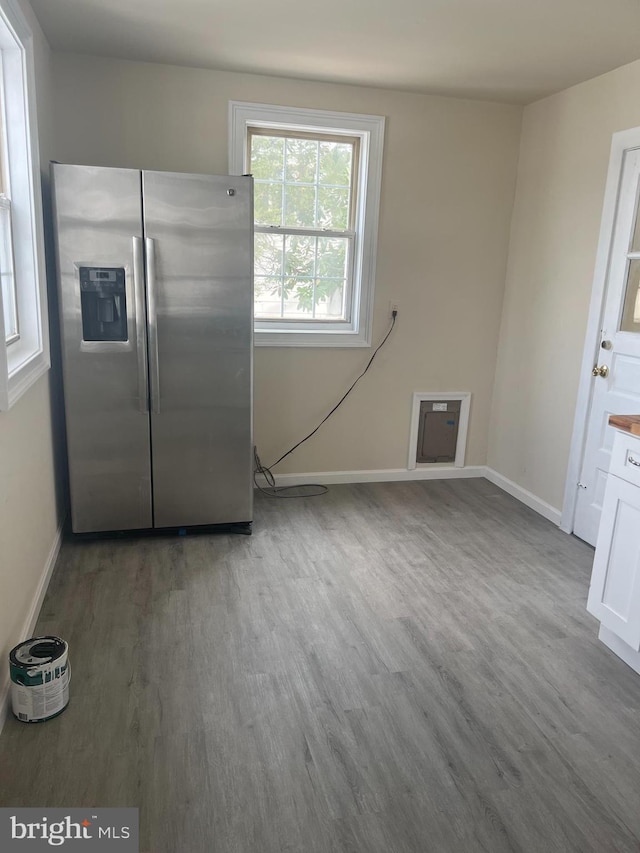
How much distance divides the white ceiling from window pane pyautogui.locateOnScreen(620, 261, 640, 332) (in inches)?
39.9

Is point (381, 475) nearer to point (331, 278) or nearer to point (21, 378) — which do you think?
point (331, 278)

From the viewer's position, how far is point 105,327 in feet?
9.94

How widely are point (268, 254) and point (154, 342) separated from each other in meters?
1.16

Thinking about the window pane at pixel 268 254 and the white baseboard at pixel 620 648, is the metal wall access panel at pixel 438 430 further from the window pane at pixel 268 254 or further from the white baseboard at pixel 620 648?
the white baseboard at pixel 620 648

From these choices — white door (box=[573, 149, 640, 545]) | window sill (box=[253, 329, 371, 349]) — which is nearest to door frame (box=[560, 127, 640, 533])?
white door (box=[573, 149, 640, 545])

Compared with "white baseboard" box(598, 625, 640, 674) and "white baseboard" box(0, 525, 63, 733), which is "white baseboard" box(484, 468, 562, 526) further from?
"white baseboard" box(0, 525, 63, 733)

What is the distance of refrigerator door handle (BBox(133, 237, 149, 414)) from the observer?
2.96 metres

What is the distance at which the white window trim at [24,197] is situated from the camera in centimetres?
240

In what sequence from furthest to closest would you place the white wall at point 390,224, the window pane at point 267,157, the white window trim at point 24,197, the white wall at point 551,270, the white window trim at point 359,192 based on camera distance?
the window pane at point 267,157, the white window trim at point 359,192, the white wall at point 390,224, the white wall at point 551,270, the white window trim at point 24,197

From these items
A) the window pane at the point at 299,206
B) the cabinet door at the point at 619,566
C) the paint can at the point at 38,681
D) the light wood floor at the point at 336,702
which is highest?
the window pane at the point at 299,206

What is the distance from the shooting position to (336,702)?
2.11 m

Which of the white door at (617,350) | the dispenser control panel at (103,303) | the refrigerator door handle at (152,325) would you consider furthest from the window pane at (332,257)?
the white door at (617,350)

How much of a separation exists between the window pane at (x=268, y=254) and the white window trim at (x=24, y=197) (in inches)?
56.0

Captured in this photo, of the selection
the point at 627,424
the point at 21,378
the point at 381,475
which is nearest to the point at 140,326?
the point at 21,378
